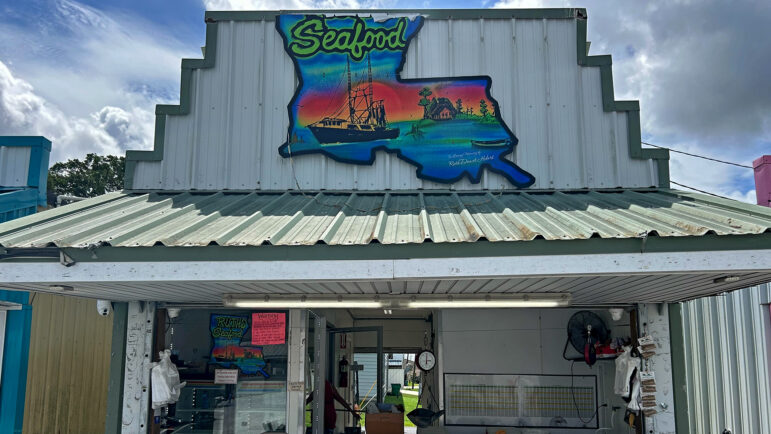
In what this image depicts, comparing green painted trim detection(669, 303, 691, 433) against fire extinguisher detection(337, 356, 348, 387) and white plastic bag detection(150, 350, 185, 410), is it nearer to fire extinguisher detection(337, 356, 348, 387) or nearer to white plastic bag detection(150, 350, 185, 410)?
white plastic bag detection(150, 350, 185, 410)

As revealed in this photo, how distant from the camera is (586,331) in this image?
9.49m

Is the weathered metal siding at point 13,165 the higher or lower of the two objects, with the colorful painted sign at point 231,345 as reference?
higher

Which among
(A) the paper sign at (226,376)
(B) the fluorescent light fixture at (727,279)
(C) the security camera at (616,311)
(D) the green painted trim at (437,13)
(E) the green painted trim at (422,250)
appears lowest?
(A) the paper sign at (226,376)

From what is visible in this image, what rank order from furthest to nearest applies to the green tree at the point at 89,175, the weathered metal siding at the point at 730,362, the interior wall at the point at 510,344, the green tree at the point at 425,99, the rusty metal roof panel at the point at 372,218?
the green tree at the point at 89,175 < the interior wall at the point at 510,344 < the green tree at the point at 425,99 < the weathered metal siding at the point at 730,362 < the rusty metal roof panel at the point at 372,218

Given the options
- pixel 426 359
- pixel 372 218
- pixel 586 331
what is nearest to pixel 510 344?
pixel 586 331

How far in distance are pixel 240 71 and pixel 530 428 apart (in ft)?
22.6

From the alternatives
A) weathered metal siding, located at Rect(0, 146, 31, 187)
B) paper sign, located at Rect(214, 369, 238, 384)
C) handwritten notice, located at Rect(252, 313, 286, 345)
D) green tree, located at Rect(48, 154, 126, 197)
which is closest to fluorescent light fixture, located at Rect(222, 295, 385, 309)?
handwritten notice, located at Rect(252, 313, 286, 345)

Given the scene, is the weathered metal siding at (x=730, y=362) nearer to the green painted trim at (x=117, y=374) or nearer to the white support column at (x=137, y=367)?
the white support column at (x=137, y=367)

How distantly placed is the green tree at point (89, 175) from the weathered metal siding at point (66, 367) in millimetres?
17591

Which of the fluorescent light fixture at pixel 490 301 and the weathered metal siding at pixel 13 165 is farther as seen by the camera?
the weathered metal siding at pixel 13 165

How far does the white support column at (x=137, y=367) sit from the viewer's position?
326 inches

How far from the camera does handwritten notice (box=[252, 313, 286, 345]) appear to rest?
28.6ft

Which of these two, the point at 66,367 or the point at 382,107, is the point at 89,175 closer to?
the point at 66,367

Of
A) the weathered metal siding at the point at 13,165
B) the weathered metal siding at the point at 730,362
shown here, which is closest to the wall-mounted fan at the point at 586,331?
the weathered metal siding at the point at 730,362
